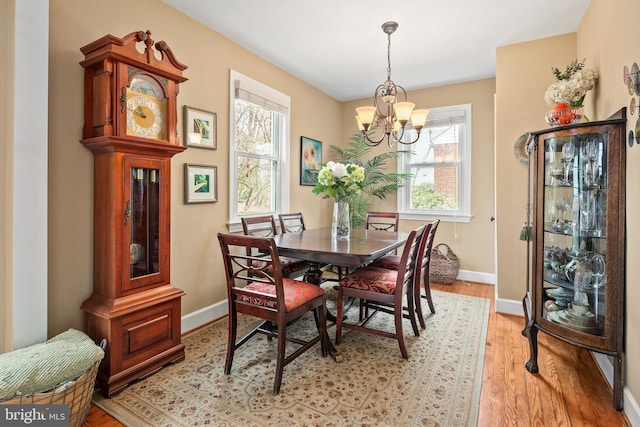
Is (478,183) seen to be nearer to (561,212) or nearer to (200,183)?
(561,212)

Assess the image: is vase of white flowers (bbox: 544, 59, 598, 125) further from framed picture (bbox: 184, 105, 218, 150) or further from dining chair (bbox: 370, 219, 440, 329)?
framed picture (bbox: 184, 105, 218, 150)

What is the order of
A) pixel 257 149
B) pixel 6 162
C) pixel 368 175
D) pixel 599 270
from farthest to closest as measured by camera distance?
pixel 368 175 < pixel 257 149 < pixel 599 270 < pixel 6 162

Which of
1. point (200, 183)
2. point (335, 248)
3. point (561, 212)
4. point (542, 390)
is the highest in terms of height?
point (200, 183)

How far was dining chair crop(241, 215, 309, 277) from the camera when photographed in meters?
2.92

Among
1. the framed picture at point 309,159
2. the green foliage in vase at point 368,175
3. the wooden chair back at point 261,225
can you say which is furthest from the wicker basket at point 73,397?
the green foliage in vase at point 368,175

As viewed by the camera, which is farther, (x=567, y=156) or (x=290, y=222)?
(x=290, y=222)

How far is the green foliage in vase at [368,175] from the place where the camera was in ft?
15.5

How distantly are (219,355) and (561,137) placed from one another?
273 cm

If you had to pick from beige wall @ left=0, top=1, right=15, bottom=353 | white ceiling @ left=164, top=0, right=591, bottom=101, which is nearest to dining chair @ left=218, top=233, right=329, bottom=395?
beige wall @ left=0, top=1, right=15, bottom=353

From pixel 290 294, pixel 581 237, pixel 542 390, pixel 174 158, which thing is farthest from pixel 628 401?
pixel 174 158

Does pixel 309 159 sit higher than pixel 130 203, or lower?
higher

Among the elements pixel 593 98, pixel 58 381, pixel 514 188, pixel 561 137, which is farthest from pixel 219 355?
pixel 593 98

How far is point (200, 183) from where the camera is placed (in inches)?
113

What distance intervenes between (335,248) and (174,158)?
1.53 m
